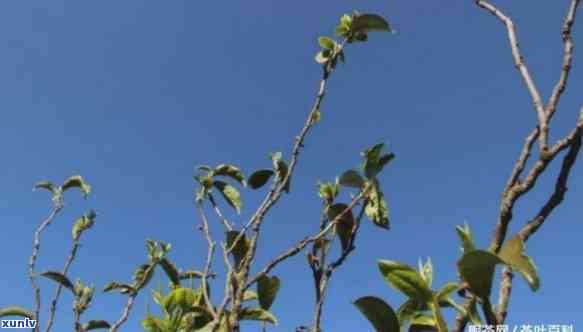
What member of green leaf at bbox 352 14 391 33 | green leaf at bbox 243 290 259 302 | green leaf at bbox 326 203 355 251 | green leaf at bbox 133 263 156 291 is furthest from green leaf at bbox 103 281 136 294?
green leaf at bbox 352 14 391 33

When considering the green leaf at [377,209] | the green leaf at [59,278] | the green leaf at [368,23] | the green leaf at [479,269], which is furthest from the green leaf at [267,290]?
the green leaf at [479,269]

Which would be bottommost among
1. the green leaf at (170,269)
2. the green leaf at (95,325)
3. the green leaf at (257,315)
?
the green leaf at (257,315)

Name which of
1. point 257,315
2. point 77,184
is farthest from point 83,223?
point 257,315

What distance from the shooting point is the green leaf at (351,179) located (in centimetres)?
252

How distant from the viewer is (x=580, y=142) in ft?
3.26

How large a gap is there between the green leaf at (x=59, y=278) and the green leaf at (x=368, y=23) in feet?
6.55

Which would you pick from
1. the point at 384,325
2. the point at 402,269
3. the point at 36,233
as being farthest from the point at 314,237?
the point at 36,233

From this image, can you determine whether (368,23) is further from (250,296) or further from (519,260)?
(519,260)

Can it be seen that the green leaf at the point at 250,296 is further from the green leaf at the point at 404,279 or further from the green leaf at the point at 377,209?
the green leaf at the point at 404,279

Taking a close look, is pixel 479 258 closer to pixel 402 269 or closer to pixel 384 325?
pixel 402 269

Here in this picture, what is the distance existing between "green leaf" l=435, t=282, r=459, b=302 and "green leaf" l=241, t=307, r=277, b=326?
125 cm

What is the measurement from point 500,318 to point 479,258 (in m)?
0.10

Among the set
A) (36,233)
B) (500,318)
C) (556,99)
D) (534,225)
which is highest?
(36,233)

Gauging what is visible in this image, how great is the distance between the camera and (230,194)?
2928mm
